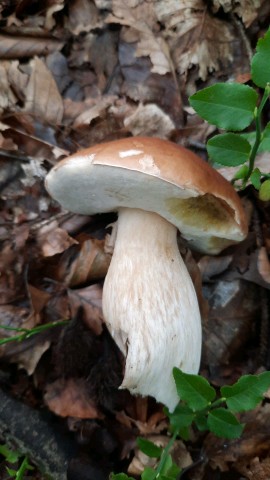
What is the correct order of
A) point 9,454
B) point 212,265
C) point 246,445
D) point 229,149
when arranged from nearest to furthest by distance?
point 229,149
point 9,454
point 246,445
point 212,265

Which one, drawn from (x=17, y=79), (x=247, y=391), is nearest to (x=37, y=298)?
Result: (x=247, y=391)

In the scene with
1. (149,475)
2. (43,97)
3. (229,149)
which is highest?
(229,149)

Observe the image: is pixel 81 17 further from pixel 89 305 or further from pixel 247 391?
pixel 247 391

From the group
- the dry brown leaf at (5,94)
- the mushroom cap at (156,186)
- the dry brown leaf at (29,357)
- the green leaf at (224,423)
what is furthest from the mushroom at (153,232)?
the dry brown leaf at (5,94)

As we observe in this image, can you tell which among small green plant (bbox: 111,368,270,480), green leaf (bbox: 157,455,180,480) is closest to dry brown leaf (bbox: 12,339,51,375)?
small green plant (bbox: 111,368,270,480)

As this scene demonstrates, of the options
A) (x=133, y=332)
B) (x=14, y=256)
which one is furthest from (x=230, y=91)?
(x=14, y=256)

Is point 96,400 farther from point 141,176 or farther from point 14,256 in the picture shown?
point 141,176
